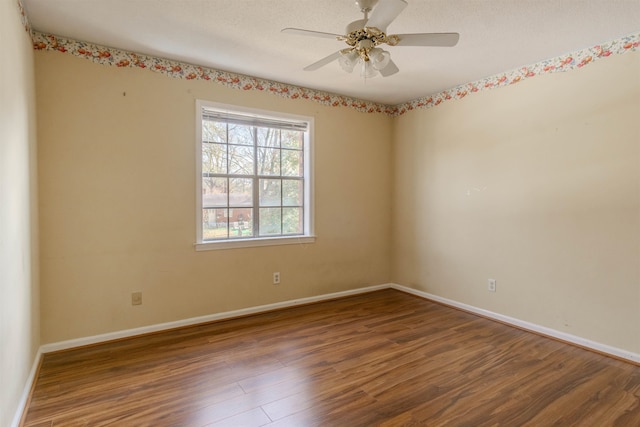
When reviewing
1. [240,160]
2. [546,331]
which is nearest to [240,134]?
[240,160]

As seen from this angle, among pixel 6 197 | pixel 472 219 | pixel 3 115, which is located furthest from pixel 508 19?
pixel 6 197

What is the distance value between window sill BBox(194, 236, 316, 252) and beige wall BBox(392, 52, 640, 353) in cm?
154

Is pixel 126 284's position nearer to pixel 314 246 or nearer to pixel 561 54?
pixel 314 246

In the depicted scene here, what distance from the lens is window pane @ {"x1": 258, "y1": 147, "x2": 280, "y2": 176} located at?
12.4 ft

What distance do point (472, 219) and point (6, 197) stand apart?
385 cm

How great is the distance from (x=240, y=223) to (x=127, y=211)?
42.3 inches

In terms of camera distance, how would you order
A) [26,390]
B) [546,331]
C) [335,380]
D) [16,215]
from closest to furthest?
[16,215], [26,390], [335,380], [546,331]

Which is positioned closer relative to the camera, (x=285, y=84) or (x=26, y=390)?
(x=26, y=390)

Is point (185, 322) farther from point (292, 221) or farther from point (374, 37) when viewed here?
point (374, 37)

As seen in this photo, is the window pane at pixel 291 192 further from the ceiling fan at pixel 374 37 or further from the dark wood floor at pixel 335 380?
the ceiling fan at pixel 374 37

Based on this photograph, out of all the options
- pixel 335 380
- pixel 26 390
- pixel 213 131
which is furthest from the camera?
pixel 213 131

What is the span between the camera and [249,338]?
3.04 metres

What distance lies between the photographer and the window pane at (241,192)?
360 cm

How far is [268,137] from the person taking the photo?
3.81 metres
